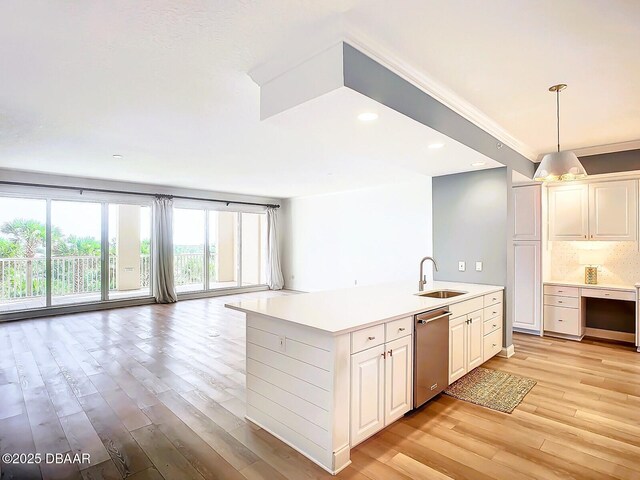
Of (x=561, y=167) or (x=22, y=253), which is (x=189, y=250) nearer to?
(x=22, y=253)

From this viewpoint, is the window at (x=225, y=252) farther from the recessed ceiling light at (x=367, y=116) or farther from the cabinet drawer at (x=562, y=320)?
the recessed ceiling light at (x=367, y=116)

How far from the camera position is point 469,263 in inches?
169

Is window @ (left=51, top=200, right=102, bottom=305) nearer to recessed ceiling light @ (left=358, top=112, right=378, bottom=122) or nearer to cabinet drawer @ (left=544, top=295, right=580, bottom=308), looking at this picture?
recessed ceiling light @ (left=358, top=112, right=378, bottom=122)

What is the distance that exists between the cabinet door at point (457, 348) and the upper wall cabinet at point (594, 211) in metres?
2.80

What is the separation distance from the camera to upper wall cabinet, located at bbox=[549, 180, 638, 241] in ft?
14.5

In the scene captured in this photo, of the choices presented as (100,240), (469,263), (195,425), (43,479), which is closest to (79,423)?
(43,479)

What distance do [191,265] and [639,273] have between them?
8496mm

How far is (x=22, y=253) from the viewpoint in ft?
20.6

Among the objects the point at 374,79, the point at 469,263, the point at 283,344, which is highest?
the point at 374,79

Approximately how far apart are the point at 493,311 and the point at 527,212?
1961 mm

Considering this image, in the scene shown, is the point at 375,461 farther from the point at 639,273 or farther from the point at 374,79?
the point at 639,273

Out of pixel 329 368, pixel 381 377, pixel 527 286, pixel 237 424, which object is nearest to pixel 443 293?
pixel 381 377

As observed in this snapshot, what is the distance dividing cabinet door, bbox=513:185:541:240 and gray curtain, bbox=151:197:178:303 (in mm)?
6759

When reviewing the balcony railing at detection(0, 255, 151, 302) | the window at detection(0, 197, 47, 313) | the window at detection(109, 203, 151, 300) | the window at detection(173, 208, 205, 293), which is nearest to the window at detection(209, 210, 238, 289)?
the window at detection(173, 208, 205, 293)
